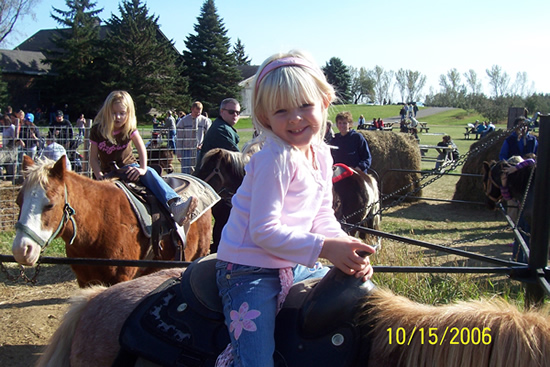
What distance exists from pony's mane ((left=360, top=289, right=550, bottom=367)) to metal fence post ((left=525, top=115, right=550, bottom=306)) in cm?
89

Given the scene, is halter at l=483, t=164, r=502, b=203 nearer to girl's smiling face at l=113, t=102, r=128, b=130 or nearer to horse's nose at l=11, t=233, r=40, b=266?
girl's smiling face at l=113, t=102, r=128, b=130

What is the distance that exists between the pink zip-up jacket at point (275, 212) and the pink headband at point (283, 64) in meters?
0.26

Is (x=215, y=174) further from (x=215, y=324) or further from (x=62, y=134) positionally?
(x=62, y=134)

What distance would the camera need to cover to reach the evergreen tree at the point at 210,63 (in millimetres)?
47362

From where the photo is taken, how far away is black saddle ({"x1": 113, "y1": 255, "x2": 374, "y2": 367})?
149cm

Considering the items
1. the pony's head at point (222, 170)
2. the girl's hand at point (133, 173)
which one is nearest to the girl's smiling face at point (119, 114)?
the girl's hand at point (133, 173)

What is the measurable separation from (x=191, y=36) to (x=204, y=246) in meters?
49.7

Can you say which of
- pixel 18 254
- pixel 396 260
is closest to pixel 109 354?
pixel 18 254

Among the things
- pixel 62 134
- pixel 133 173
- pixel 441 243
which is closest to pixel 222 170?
pixel 133 173

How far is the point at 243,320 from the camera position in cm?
152

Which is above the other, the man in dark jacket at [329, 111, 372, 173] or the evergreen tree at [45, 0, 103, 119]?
the evergreen tree at [45, 0, 103, 119]

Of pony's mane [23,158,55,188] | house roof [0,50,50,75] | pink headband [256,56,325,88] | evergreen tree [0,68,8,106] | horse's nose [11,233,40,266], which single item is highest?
house roof [0,50,50,75]
